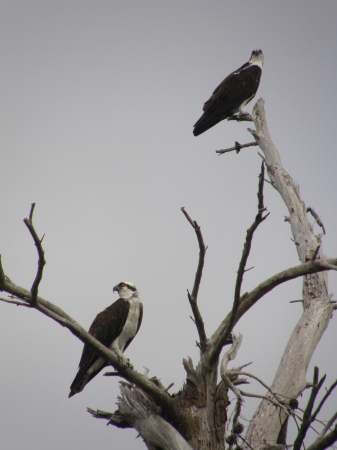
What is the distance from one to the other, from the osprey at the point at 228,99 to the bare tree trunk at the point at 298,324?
1.51 metres

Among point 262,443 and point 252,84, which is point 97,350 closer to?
point 262,443

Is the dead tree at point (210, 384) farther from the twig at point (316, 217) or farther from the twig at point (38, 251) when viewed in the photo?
the twig at point (316, 217)

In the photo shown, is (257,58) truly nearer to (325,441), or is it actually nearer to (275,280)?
(275,280)

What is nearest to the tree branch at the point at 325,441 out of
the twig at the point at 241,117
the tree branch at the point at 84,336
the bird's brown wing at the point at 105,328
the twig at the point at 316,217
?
the tree branch at the point at 84,336

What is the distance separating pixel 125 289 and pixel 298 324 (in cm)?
233

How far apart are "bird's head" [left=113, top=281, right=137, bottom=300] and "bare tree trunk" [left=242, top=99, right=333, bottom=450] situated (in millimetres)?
2192

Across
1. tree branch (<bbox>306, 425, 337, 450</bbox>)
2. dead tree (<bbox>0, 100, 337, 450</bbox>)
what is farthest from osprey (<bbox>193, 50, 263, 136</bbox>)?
tree branch (<bbox>306, 425, 337, 450</bbox>)

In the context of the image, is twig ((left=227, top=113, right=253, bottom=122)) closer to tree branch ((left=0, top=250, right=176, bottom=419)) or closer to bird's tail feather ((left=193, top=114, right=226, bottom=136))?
bird's tail feather ((left=193, top=114, right=226, bottom=136))

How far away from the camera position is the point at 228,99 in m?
8.91

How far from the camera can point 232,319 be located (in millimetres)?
4312

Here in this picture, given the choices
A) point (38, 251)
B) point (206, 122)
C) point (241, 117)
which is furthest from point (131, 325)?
point (241, 117)

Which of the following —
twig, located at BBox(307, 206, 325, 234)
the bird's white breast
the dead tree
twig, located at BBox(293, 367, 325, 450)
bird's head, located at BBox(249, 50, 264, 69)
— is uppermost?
bird's head, located at BBox(249, 50, 264, 69)

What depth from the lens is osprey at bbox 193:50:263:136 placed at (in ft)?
29.1

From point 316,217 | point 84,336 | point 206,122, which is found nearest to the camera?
point 84,336
